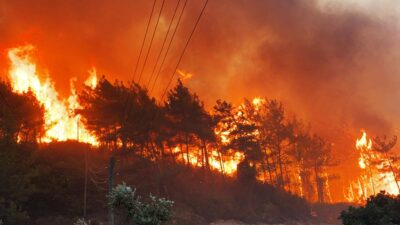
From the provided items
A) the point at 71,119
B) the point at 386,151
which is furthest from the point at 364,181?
the point at 71,119

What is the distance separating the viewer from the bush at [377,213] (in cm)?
1811

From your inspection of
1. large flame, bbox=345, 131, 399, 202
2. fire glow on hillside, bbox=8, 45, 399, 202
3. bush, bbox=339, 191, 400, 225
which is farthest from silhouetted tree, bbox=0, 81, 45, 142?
large flame, bbox=345, 131, 399, 202

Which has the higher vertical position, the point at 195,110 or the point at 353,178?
the point at 195,110

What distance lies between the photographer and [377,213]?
18344 millimetres

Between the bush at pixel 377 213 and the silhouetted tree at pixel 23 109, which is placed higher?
the silhouetted tree at pixel 23 109

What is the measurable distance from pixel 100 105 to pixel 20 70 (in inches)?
1114

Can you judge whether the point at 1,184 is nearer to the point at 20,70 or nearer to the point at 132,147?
the point at 132,147

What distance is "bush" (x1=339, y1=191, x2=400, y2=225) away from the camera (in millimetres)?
18109

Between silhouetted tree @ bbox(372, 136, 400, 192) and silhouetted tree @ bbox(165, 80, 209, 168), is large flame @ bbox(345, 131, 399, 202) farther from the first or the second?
silhouetted tree @ bbox(165, 80, 209, 168)

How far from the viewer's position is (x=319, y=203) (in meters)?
69.8

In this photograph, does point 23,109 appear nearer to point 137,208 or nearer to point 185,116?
point 185,116

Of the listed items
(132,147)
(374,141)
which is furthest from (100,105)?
(374,141)

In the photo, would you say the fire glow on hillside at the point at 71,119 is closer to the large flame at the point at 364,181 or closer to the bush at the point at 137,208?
the large flame at the point at 364,181

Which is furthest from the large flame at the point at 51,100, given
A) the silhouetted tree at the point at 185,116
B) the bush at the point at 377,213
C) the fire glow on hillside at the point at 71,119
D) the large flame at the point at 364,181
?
the large flame at the point at 364,181
